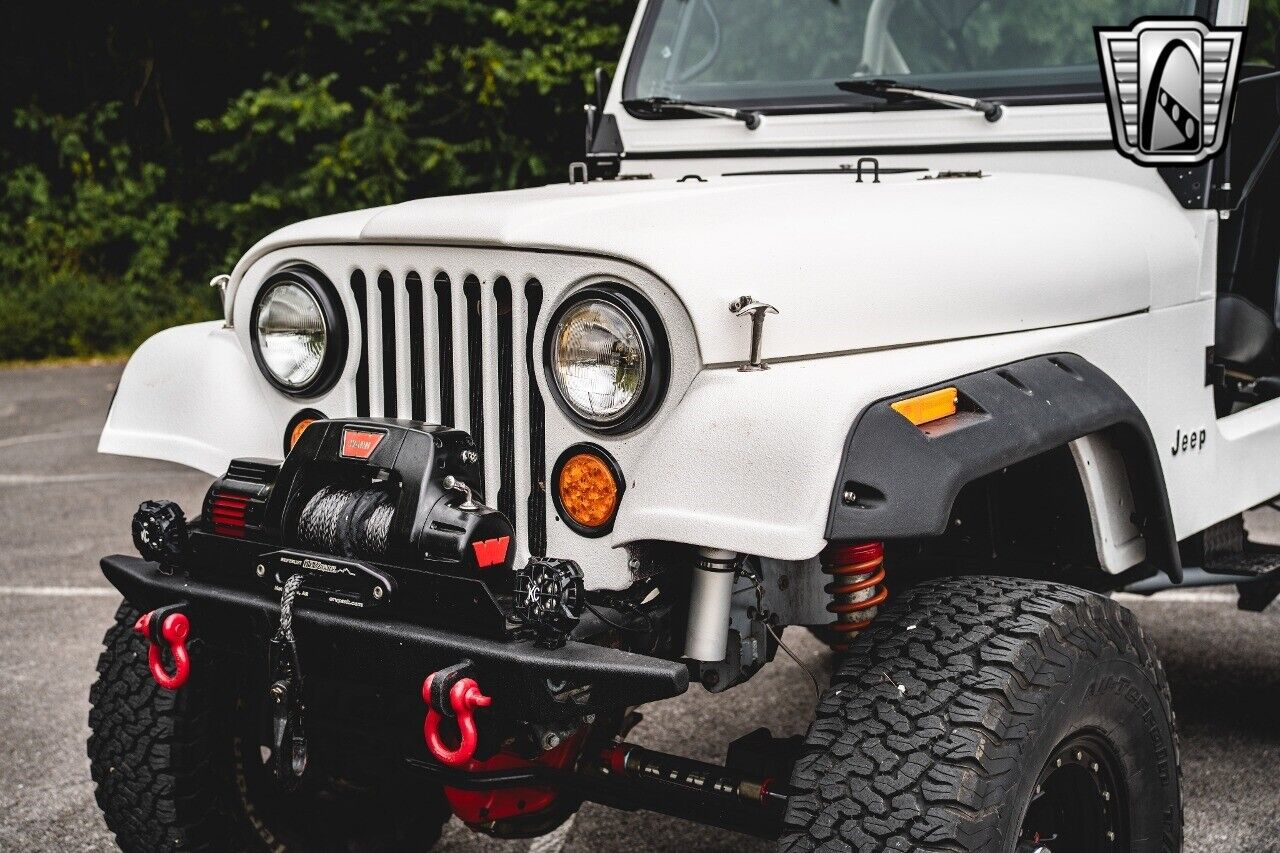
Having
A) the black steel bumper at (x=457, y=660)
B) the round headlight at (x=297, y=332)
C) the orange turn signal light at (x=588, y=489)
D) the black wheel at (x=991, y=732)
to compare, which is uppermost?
the round headlight at (x=297, y=332)

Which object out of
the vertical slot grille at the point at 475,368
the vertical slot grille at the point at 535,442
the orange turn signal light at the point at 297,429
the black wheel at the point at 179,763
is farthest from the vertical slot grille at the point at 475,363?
the black wheel at the point at 179,763

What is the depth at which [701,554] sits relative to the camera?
7.80 feet

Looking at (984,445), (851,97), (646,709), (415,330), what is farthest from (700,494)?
(646,709)

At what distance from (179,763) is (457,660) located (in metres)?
1.00

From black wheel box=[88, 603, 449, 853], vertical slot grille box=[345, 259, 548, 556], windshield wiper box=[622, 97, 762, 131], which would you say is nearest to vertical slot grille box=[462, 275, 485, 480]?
vertical slot grille box=[345, 259, 548, 556]

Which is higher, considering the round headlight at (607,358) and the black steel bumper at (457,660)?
the round headlight at (607,358)

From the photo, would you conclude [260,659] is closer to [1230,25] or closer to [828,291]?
[828,291]

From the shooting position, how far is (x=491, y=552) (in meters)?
2.36

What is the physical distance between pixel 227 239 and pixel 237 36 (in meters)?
2.25

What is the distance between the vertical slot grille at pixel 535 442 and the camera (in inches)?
98.6

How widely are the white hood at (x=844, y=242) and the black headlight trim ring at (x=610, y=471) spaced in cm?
25

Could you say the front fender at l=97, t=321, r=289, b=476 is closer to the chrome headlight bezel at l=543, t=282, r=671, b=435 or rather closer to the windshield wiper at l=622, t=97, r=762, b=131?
the chrome headlight bezel at l=543, t=282, r=671, b=435

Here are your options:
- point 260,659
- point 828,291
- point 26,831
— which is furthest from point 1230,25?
point 26,831

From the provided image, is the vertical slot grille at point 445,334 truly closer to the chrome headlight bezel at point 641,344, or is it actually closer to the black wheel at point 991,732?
the chrome headlight bezel at point 641,344
